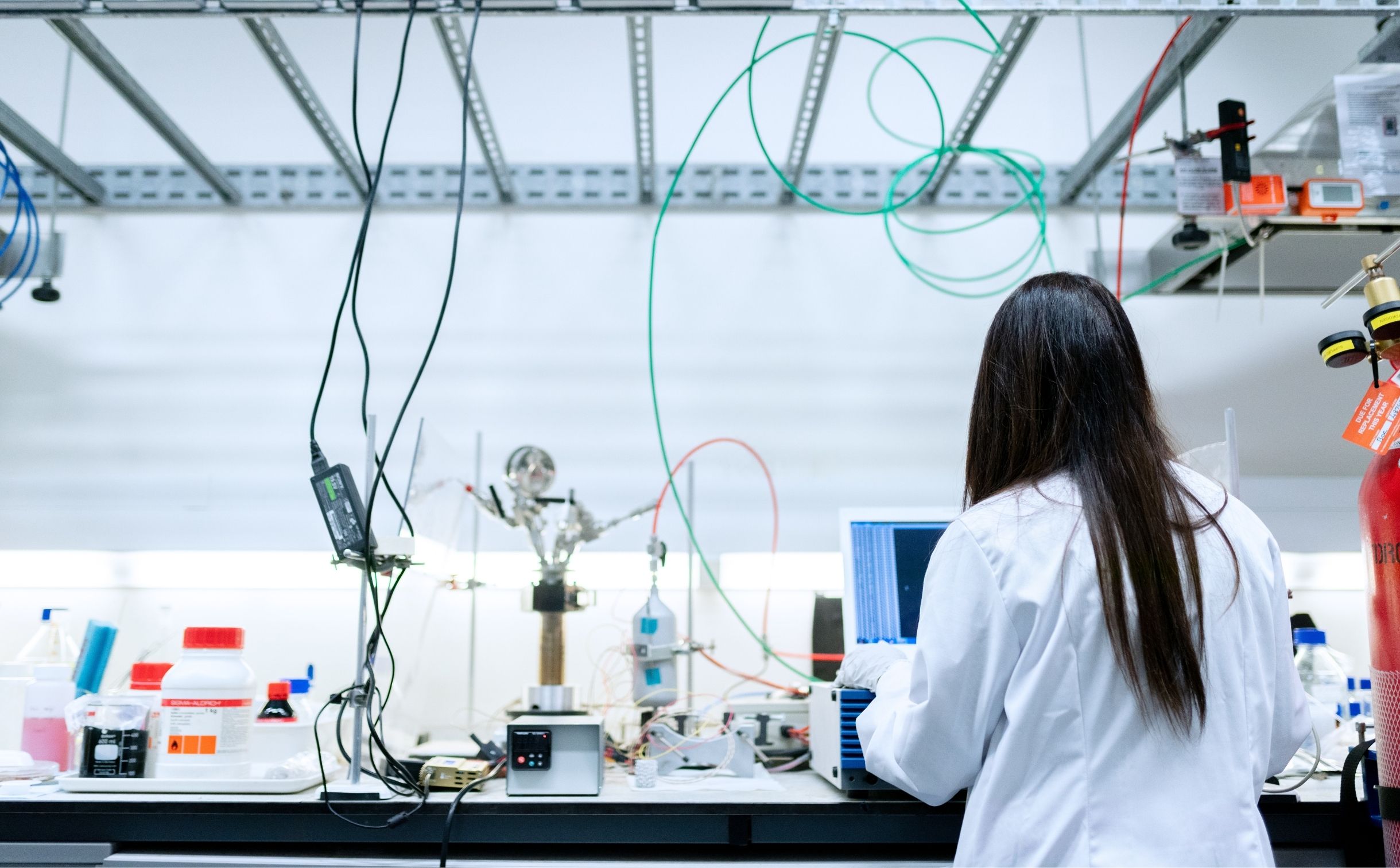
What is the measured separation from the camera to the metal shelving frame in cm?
173

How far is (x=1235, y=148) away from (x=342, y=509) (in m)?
1.54

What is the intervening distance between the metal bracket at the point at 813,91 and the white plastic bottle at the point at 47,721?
5.14ft

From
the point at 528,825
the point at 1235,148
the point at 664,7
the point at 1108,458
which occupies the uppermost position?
the point at 664,7

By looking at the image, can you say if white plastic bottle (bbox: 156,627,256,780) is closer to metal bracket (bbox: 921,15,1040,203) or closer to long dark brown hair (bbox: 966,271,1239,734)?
long dark brown hair (bbox: 966,271,1239,734)

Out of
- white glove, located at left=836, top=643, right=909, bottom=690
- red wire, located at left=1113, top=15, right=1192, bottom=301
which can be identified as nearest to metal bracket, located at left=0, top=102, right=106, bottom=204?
white glove, located at left=836, top=643, right=909, bottom=690

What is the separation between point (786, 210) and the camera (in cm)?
228

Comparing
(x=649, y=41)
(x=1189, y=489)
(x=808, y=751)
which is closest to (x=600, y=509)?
(x=808, y=751)

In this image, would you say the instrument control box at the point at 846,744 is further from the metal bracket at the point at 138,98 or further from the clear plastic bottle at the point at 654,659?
the metal bracket at the point at 138,98

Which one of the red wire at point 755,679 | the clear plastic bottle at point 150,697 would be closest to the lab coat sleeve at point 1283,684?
the red wire at point 755,679

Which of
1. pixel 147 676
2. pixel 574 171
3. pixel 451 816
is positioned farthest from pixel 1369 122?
pixel 147 676

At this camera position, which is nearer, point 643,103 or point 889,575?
point 889,575

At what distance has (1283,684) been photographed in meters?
1.02

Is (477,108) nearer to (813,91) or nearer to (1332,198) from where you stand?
(813,91)

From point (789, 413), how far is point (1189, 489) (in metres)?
1.23
